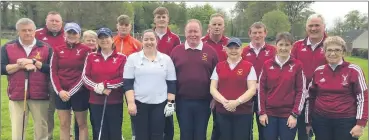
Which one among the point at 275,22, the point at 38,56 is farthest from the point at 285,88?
the point at 275,22

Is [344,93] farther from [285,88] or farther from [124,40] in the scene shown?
[124,40]

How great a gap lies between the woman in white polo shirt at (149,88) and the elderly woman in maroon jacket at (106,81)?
232 millimetres

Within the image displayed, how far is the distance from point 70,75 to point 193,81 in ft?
6.39

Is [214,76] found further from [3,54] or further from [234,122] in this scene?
[3,54]

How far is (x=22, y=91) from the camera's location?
6.23 metres

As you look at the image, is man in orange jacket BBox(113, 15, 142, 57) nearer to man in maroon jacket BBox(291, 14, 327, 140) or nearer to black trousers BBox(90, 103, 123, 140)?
black trousers BBox(90, 103, 123, 140)

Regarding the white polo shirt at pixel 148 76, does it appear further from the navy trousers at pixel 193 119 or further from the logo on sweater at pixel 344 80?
the logo on sweater at pixel 344 80

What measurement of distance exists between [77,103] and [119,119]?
2.52ft

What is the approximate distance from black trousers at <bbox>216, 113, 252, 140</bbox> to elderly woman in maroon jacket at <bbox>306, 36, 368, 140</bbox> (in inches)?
40.1

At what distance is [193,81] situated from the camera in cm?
575

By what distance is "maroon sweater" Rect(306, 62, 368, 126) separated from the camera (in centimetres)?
525

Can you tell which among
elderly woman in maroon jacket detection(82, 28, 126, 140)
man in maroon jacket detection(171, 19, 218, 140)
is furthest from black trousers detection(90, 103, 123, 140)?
man in maroon jacket detection(171, 19, 218, 140)

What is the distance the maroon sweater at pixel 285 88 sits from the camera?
18.0ft

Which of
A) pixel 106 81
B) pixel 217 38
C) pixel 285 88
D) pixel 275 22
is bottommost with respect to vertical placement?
pixel 285 88
